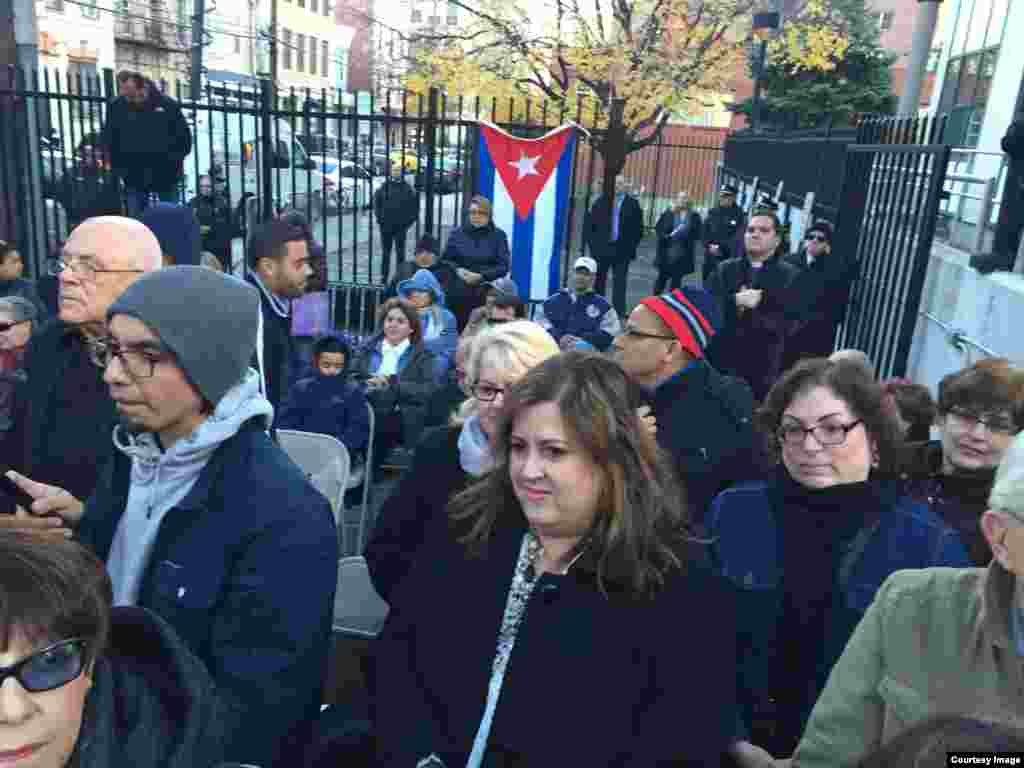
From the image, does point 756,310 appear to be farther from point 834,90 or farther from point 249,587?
point 834,90

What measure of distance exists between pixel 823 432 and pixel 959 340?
10.3 feet

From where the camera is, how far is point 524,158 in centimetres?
785

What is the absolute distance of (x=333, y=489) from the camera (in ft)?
11.9

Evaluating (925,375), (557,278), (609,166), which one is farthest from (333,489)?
(609,166)

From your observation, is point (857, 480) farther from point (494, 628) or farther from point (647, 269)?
point (647, 269)

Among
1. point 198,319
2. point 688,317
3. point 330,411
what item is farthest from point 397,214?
point 198,319

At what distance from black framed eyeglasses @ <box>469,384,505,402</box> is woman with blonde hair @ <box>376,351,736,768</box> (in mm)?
509

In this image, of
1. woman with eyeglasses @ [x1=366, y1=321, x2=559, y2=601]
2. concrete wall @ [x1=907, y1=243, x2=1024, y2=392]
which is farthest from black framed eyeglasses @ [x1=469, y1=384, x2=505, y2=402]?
concrete wall @ [x1=907, y1=243, x2=1024, y2=392]

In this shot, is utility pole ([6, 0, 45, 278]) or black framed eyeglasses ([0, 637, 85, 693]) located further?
utility pole ([6, 0, 45, 278])

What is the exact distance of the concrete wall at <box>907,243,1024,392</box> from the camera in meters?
4.58

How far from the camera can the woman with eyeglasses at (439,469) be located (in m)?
2.57

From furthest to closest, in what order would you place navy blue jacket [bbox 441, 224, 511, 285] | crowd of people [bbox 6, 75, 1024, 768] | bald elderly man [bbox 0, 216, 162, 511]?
1. navy blue jacket [bbox 441, 224, 511, 285]
2. bald elderly man [bbox 0, 216, 162, 511]
3. crowd of people [bbox 6, 75, 1024, 768]

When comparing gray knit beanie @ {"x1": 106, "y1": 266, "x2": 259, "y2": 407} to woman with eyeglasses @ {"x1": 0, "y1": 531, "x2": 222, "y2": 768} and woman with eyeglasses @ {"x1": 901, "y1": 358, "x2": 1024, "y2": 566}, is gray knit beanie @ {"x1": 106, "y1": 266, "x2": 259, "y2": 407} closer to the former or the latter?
woman with eyeglasses @ {"x1": 0, "y1": 531, "x2": 222, "y2": 768}

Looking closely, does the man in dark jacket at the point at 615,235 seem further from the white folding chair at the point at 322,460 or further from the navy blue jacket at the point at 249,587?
the navy blue jacket at the point at 249,587
